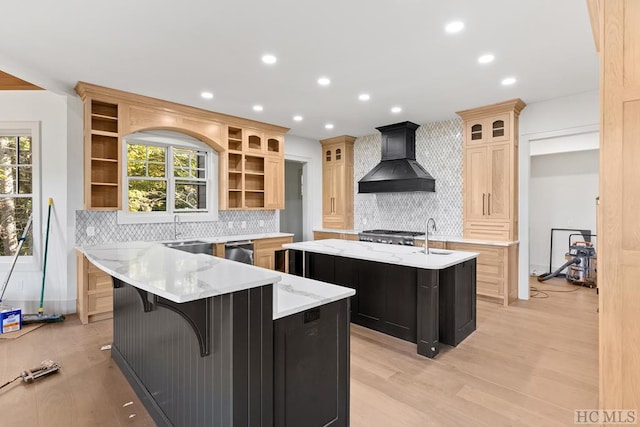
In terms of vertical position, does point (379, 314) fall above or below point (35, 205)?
below

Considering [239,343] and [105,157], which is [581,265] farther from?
[105,157]

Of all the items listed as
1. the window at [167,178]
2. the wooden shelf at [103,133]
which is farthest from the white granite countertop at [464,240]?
the wooden shelf at [103,133]

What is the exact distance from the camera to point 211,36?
2.79 m

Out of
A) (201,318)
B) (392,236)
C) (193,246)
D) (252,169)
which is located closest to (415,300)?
(201,318)

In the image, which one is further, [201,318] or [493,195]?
[493,195]

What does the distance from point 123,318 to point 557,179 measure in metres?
7.29

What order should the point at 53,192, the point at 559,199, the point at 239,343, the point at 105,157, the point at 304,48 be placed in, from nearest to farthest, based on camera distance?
the point at 239,343 < the point at 304,48 < the point at 53,192 < the point at 105,157 < the point at 559,199

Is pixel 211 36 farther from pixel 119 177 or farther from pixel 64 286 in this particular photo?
pixel 64 286

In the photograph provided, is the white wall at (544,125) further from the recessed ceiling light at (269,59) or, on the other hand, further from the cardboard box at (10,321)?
the cardboard box at (10,321)

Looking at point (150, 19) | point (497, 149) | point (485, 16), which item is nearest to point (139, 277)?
point (150, 19)

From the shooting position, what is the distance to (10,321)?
3.49 m

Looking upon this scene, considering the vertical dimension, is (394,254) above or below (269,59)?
below

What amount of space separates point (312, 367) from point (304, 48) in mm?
2653

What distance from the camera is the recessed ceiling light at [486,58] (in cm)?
316
